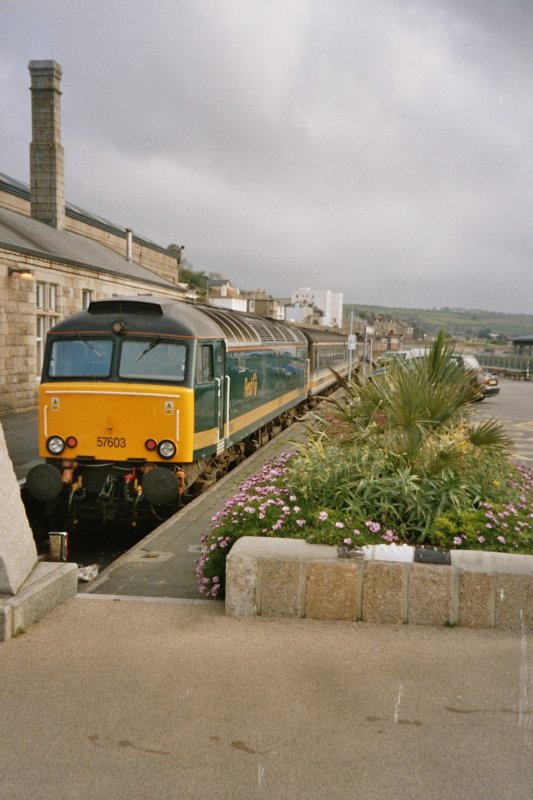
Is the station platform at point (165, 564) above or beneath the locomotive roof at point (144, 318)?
beneath

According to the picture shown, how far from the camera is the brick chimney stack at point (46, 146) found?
26.8m

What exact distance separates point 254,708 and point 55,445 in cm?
650

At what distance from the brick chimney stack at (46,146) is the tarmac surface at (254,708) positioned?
24462 mm

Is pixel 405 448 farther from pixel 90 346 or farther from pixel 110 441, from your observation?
pixel 90 346

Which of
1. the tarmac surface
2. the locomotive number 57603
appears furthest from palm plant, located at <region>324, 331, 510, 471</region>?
the locomotive number 57603

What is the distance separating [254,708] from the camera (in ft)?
14.1

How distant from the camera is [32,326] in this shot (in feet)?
70.0

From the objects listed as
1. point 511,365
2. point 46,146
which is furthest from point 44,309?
point 511,365

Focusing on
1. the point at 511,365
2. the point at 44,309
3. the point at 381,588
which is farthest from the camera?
the point at 511,365

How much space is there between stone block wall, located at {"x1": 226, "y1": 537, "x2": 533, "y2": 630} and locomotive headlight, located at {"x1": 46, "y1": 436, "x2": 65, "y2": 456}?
4.93 meters

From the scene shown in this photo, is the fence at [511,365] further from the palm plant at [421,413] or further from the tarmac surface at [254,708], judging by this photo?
the tarmac surface at [254,708]

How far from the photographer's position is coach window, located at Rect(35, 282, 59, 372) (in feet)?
72.7

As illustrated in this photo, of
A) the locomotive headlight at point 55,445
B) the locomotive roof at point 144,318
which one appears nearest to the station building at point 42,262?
the locomotive roof at point 144,318

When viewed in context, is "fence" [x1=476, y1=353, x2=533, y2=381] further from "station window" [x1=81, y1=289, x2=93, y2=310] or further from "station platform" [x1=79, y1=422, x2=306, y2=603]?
"station platform" [x1=79, y1=422, x2=306, y2=603]
